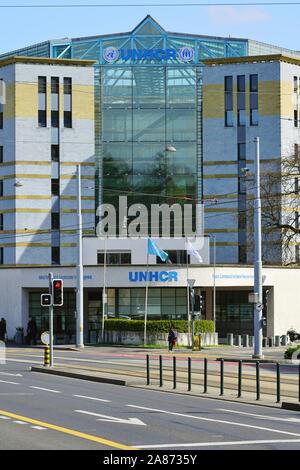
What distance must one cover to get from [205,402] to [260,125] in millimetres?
58297

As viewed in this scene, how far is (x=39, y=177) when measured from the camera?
79.2m

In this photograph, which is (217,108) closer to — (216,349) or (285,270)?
(285,270)

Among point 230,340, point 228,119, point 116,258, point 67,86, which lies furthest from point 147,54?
point 230,340

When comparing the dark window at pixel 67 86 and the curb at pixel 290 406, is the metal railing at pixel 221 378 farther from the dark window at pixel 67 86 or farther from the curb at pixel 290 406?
the dark window at pixel 67 86

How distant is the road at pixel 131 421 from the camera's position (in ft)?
50.9

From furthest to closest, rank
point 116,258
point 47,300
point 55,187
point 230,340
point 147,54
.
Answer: point 147,54, point 55,187, point 116,258, point 230,340, point 47,300

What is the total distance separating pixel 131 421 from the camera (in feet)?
62.3

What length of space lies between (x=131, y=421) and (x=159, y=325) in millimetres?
38249

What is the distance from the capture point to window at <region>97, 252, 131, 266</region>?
227ft

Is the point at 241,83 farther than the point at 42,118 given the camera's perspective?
Yes

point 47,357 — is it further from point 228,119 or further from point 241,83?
point 241,83

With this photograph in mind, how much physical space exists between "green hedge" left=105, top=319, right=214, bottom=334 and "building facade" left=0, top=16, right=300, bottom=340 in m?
16.5

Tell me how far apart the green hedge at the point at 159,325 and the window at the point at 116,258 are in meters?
9.98

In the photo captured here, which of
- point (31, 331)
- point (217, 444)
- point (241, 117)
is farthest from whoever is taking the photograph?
point (241, 117)
